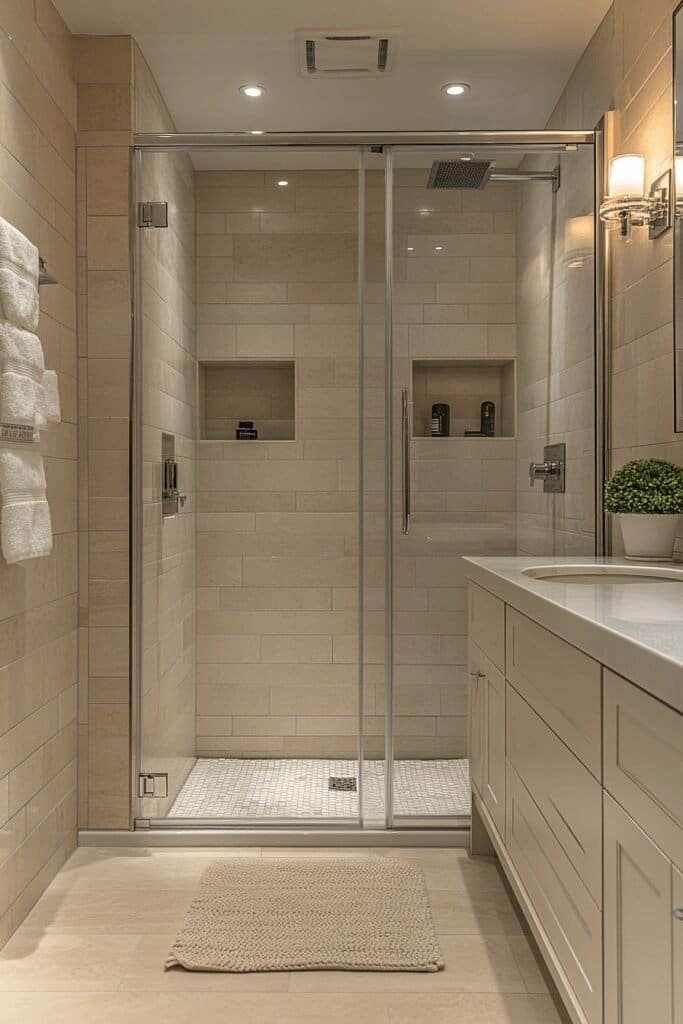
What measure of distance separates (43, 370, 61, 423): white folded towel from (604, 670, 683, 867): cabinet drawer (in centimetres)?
160

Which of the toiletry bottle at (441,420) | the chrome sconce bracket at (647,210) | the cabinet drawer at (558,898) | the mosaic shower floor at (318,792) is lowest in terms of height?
the mosaic shower floor at (318,792)

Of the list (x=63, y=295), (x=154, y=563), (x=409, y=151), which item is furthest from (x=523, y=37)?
(x=154, y=563)

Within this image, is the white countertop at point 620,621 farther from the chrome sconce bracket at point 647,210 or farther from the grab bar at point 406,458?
the chrome sconce bracket at point 647,210

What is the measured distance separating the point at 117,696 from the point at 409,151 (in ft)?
6.46

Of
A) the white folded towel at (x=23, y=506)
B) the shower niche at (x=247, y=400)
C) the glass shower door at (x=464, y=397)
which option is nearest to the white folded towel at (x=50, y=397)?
the white folded towel at (x=23, y=506)

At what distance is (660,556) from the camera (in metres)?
2.13

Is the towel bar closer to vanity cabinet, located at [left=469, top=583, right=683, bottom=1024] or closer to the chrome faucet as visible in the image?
vanity cabinet, located at [left=469, top=583, right=683, bottom=1024]

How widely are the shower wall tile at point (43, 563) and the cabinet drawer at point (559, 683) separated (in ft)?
4.05

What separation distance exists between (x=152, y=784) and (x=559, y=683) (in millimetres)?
1739

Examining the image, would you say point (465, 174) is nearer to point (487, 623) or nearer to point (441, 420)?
point (441, 420)

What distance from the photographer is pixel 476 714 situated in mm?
2395

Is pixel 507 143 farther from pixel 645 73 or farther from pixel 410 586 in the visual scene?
pixel 410 586

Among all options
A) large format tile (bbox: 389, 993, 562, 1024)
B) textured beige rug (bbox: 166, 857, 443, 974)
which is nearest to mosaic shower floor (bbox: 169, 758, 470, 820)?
textured beige rug (bbox: 166, 857, 443, 974)

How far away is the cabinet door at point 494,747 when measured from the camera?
204cm
